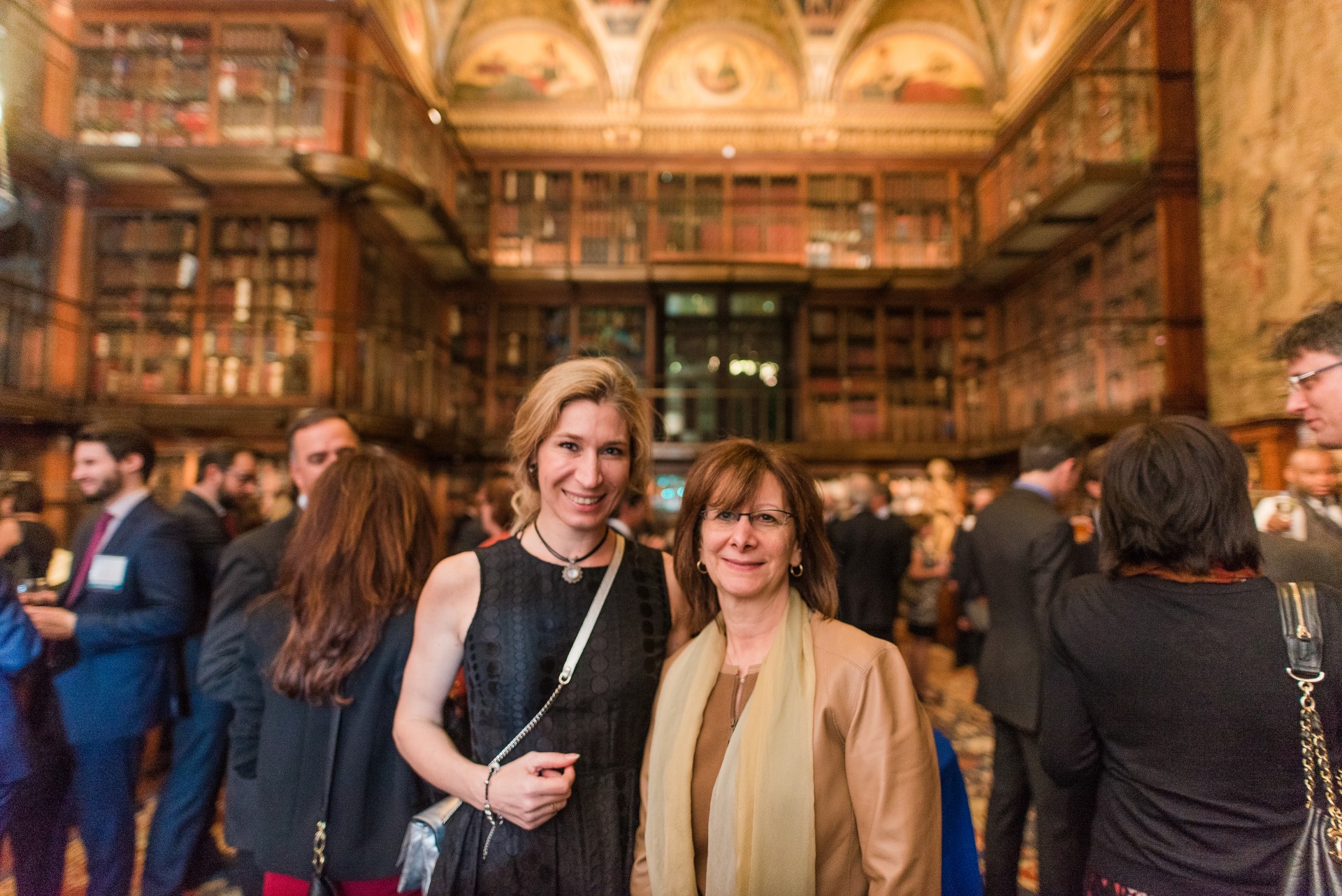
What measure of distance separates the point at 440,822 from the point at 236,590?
1.17m

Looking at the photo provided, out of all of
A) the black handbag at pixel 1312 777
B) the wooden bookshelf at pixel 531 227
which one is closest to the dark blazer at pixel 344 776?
the black handbag at pixel 1312 777

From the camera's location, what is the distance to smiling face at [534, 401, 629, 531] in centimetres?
132

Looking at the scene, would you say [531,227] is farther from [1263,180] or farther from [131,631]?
[131,631]

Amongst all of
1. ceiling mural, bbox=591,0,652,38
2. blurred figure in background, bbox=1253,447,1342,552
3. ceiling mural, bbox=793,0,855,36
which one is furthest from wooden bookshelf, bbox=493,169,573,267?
blurred figure in background, bbox=1253,447,1342,552

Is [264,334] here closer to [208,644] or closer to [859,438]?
[208,644]

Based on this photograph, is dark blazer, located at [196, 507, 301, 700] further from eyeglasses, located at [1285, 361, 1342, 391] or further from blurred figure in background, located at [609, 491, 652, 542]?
eyeglasses, located at [1285, 361, 1342, 391]

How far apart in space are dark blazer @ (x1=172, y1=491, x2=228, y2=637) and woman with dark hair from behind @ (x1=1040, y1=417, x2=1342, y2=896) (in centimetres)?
301

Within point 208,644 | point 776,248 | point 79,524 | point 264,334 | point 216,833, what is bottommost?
point 216,833

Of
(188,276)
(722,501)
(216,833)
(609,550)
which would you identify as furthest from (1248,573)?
(188,276)

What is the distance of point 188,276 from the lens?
7.19 meters

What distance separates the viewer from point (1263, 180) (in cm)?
548

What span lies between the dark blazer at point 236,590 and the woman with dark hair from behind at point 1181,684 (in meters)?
2.06

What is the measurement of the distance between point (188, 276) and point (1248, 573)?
29.0ft

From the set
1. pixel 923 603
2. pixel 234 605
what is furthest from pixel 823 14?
pixel 234 605
